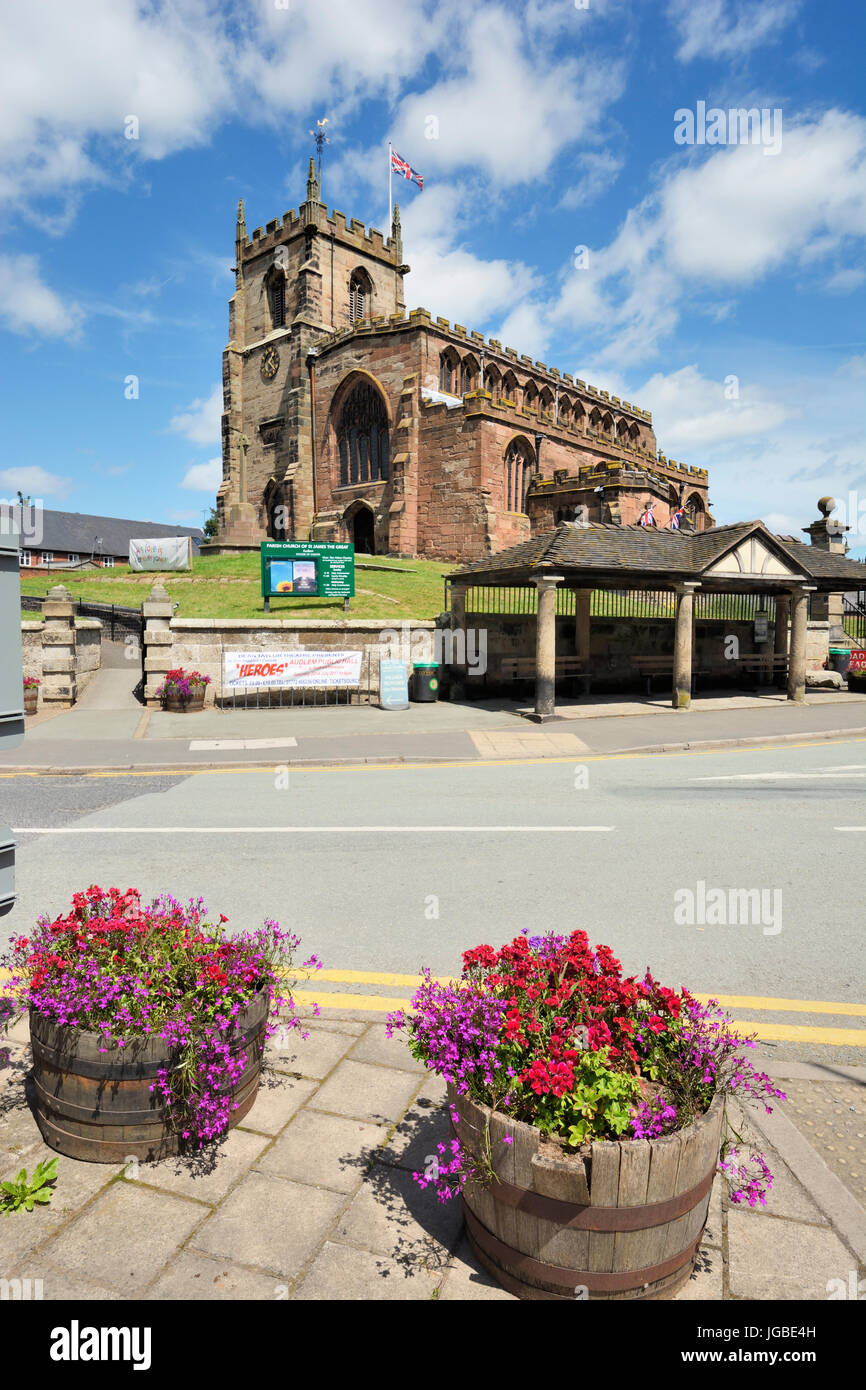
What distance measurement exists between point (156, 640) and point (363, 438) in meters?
27.7

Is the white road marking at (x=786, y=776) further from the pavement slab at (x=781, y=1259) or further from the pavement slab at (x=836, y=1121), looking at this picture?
the pavement slab at (x=781, y=1259)

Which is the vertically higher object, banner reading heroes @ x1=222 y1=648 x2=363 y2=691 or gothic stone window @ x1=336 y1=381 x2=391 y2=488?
gothic stone window @ x1=336 y1=381 x2=391 y2=488

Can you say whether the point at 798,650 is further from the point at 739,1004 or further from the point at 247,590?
the point at 739,1004

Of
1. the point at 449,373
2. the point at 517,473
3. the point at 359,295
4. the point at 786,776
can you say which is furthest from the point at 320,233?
the point at 786,776

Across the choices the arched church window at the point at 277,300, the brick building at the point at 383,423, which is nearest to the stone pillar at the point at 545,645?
the brick building at the point at 383,423

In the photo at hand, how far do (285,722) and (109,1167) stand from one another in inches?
513

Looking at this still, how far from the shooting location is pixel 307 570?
22.2 m

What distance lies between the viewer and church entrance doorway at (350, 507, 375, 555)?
41.7 m

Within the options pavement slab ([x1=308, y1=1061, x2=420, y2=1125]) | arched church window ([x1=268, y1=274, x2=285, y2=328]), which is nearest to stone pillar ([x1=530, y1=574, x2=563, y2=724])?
pavement slab ([x1=308, y1=1061, x2=420, y2=1125])

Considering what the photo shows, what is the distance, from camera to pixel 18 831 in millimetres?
7992

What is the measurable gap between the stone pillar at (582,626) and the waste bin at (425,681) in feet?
14.8

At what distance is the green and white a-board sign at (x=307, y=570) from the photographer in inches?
860

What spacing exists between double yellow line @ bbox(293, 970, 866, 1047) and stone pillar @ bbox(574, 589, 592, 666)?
1643 centimetres

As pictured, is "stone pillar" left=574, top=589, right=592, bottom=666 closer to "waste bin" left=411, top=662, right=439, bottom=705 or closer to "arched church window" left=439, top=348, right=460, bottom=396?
"waste bin" left=411, top=662, right=439, bottom=705
